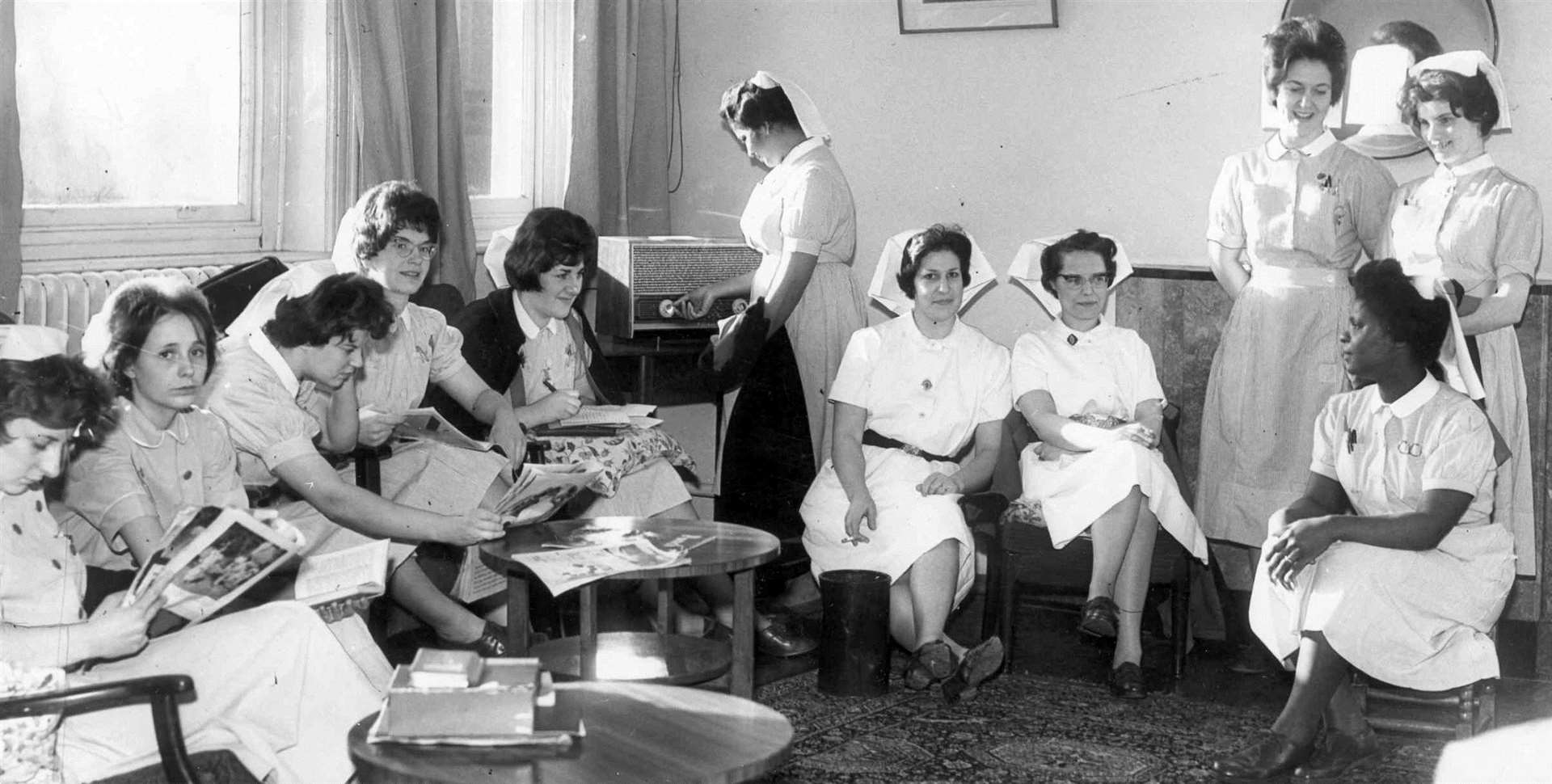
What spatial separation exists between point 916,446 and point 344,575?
1.89 metres

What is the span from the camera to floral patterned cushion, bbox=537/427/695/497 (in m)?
4.10

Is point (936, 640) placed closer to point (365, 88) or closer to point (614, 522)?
point (614, 522)

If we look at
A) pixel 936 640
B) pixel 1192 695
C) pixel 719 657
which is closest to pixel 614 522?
pixel 719 657

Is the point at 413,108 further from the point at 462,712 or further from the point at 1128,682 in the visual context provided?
the point at 462,712

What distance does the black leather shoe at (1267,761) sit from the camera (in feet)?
11.0

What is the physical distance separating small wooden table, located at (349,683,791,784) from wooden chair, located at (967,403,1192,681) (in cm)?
183

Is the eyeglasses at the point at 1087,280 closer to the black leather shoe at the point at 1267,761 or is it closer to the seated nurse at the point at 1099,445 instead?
the seated nurse at the point at 1099,445

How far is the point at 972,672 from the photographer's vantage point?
3953 mm

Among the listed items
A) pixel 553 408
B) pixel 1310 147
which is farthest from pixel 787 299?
pixel 1310 147

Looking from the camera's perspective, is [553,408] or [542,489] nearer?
[542,489]

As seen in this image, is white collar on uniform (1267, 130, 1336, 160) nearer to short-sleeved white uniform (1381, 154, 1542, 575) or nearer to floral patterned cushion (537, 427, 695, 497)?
short-sleeved white uniform (1381, 154, 1542, 575)

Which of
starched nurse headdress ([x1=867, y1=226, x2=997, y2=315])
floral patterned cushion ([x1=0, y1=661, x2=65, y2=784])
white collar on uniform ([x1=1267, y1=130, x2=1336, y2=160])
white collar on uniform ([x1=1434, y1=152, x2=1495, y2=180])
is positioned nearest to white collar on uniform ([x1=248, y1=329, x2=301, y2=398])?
floral patterned cushion ([x1=0, y1=661, x2=65, y2=784])

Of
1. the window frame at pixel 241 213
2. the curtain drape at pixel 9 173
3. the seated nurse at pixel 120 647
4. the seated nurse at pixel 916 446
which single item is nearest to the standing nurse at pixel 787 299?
the seated nurse at pixel 916 446

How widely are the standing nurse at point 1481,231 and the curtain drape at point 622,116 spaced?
261cm
